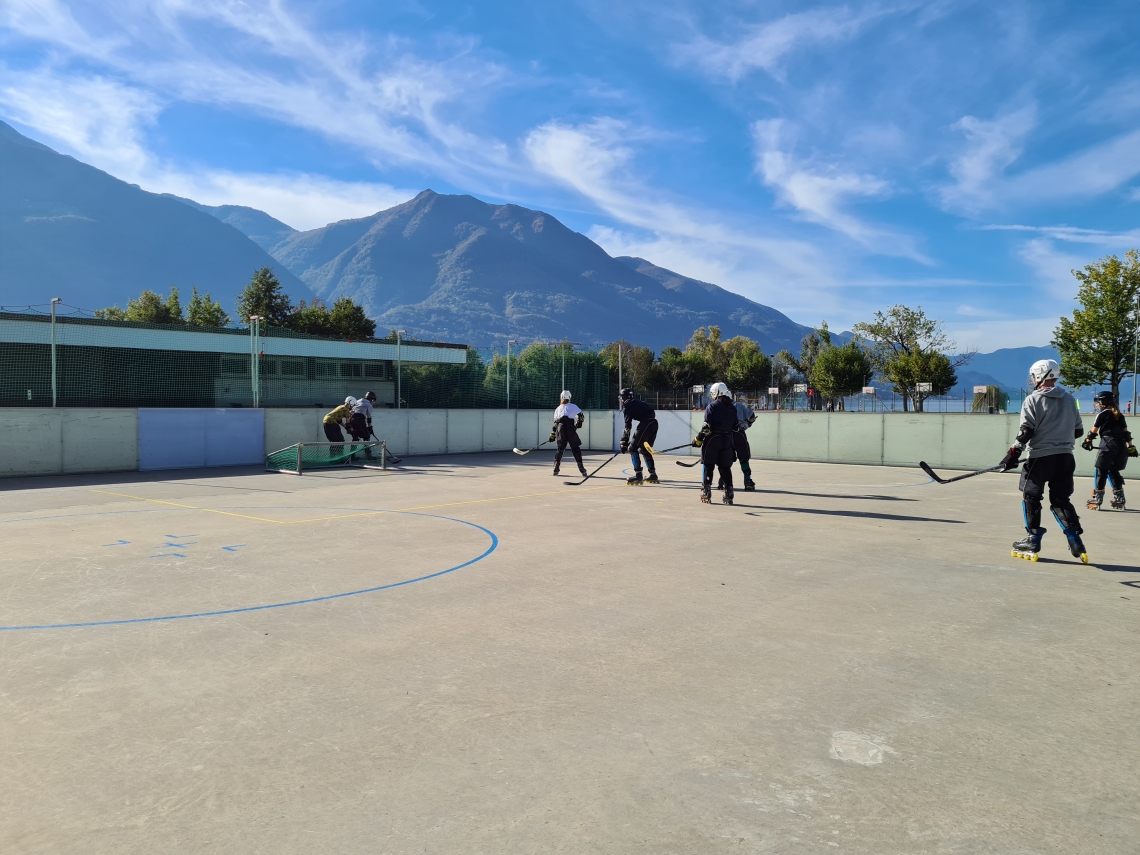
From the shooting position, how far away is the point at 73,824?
263 cm

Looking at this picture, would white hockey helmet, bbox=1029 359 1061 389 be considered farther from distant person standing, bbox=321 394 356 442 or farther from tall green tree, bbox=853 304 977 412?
tall green tree, bbox=853 304 977 412

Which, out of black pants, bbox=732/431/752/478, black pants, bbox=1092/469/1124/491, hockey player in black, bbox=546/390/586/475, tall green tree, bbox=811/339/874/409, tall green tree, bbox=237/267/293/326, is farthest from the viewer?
tall green tree, bbox=811/339/874/409

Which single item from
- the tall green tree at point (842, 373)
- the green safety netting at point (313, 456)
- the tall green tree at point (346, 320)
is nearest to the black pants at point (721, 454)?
the green safety netting at point (313, 456)

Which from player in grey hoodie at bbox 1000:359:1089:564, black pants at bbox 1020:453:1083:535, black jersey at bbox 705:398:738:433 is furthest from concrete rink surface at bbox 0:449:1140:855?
black jersey at bbox 705:398:738:433

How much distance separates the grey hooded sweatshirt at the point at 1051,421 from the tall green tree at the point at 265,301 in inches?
2141

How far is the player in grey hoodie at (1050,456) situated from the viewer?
7.33 metres

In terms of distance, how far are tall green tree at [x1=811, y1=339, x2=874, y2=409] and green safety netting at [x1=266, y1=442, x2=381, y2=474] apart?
54.4 meters

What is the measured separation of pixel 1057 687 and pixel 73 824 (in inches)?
184

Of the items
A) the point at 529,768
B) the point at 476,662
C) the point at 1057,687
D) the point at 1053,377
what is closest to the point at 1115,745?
the point at 1057,687

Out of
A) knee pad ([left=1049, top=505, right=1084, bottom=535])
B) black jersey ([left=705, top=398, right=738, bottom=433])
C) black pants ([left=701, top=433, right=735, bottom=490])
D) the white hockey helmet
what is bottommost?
knee pad ([left=1049, top=505, right=1084, bottom=535])

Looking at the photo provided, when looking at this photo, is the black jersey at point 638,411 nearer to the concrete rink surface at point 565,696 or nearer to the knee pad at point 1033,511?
the concrete rink surface at point 565,696

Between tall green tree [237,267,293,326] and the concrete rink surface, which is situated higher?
tall green tree [237,267,293,326]

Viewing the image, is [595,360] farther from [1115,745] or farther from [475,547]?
[1115,745]

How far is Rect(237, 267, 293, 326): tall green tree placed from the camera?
5519cm
